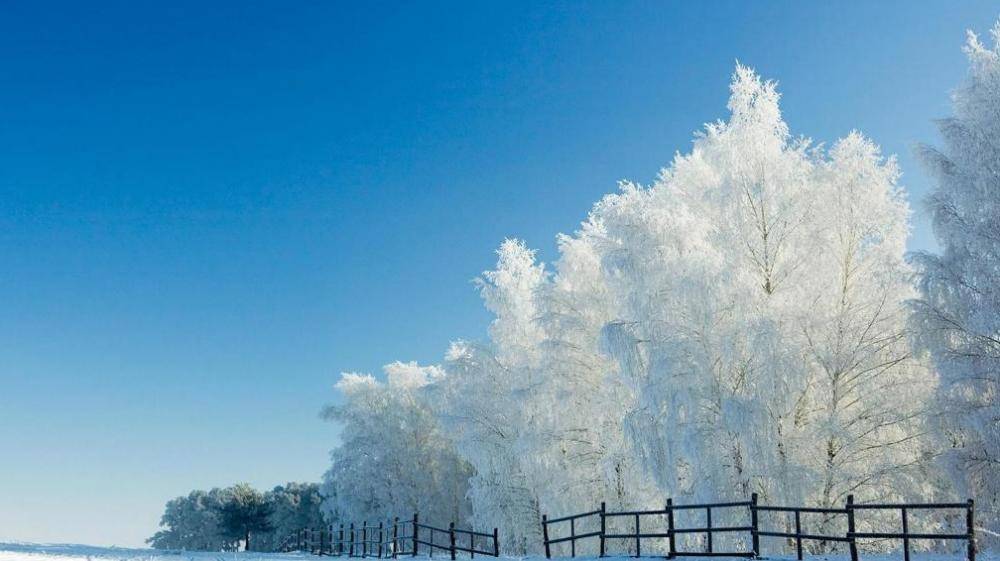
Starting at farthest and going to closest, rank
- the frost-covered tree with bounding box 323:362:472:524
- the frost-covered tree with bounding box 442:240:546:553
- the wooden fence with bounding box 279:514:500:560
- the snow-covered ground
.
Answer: the frost-covered tree with bounding box 323:362:472:524, the frost-covered tree with bounding box 442:240:546:553, the wooden fence with bounding box 279:514:500:560, the snow-covered ground

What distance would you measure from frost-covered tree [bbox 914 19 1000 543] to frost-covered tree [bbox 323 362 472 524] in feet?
119

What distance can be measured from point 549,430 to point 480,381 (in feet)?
22.0

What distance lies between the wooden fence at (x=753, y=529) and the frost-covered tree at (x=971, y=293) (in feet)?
4.58

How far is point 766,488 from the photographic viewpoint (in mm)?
19484

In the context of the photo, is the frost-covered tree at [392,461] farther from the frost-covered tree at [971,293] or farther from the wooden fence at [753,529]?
the frost-covered tree at [971,293]

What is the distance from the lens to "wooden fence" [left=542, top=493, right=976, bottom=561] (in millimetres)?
14398

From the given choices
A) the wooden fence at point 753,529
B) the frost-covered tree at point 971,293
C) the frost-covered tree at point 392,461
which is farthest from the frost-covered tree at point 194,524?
the frost-covered tree at point 971,293

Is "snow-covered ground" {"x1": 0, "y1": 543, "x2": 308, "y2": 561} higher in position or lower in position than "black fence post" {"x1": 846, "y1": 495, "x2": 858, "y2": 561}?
lower

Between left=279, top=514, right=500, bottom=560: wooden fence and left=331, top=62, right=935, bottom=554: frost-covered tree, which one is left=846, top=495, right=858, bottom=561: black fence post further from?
left=279, top=514, right=500, bottom=560: wooden fence

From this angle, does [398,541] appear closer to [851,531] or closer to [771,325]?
[771,325]

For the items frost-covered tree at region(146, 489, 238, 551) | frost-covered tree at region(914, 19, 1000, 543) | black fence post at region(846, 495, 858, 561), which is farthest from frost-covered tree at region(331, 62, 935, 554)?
frost-covered tree at region(146, 489, 238, 551)

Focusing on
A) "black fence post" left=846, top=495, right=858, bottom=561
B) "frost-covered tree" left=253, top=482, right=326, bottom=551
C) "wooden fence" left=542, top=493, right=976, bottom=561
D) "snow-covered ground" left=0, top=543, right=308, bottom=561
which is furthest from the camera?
"frost-covered tree" left=253, top=482, right=326, bottom=551

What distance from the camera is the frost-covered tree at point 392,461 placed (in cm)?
5122

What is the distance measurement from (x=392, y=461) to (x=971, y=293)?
136ft
